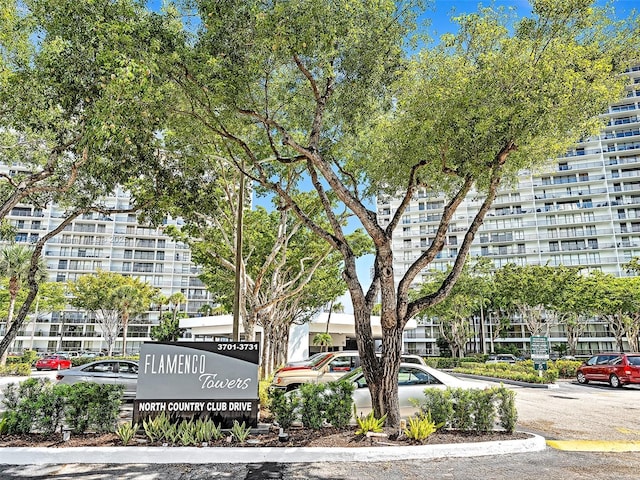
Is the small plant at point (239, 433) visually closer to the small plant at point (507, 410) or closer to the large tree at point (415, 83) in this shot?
the large tree at point (415, 83)

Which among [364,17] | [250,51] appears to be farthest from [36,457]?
[364,17]

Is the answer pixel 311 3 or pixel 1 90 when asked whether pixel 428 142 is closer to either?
pixel 311 3

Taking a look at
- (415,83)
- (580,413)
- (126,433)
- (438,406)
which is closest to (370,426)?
(438,406)

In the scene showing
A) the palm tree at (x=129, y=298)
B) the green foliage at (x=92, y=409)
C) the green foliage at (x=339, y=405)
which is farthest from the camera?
the palm tree at (x=129, y=298)

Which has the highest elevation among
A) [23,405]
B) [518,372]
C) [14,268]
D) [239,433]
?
[14,268]

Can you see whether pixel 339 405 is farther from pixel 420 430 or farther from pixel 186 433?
pixel 186 433

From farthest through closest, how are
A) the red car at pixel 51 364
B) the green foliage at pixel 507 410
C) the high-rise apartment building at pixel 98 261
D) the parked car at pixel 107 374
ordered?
the high-rise apartment building at pixel 98 261
the red car at pixel 51 364
the parked car at pixel 107 374
the green foliage at pixel 507 410

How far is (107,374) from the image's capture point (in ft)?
51.5

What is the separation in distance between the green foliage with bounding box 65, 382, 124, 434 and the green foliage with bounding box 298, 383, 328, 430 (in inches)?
134

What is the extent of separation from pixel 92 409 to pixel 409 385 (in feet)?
21.4

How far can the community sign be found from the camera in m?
8.61

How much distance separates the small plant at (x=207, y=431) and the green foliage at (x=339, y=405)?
2.08 m

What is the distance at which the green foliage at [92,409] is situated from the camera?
8305 millimetres

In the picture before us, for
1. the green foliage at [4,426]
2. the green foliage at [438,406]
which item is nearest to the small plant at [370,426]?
the green foliage at [438,406]
